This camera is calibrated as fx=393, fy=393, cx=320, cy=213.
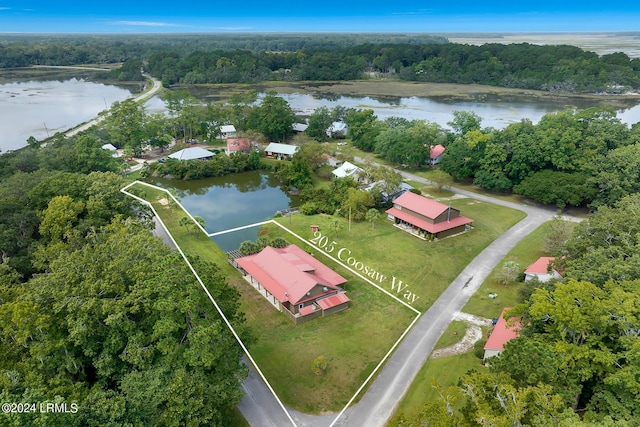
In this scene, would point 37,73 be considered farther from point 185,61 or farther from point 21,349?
point 21,349

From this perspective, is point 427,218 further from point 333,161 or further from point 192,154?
point 192,154

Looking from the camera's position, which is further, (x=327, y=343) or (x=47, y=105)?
(x=47, y=105)

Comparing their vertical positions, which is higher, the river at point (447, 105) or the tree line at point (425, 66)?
the tree line at point (425, 66)

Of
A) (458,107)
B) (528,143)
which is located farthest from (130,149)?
(458,107)

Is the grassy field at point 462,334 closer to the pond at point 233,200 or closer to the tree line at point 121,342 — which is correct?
the tree line at point 121,342

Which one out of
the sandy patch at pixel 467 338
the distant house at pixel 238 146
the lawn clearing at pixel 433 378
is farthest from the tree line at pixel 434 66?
the lawn clearing at pixel 433 378

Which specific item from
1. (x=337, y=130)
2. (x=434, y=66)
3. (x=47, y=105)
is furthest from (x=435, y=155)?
(x=47, y=105)
